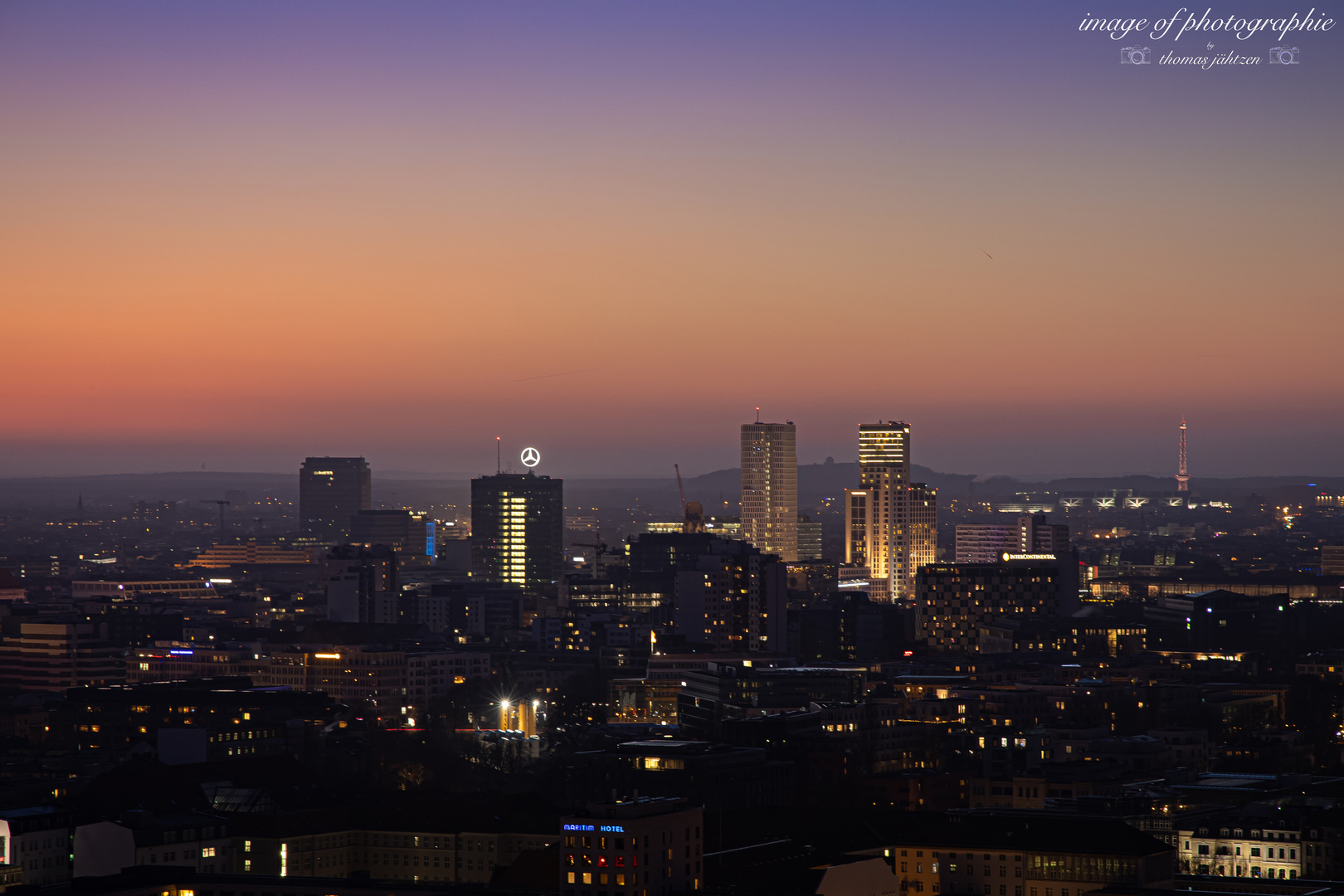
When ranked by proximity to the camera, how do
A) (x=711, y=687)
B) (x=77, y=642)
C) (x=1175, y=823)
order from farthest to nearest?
(x=77, y=642) < (x=711, y=687) < (x=1175, y=823)

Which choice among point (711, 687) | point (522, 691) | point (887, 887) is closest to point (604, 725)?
point (711, 687)

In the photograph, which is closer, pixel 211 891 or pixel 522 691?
pixel 211 891

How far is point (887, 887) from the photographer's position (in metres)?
80.4

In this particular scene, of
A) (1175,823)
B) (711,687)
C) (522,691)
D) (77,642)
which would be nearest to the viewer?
(1175,823)

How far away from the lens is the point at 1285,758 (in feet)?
422

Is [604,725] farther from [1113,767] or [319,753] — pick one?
[1113,767]

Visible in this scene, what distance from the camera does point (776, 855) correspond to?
3314 inches

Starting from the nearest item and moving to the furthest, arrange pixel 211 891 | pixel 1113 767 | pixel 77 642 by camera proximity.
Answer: pixel 211 891 → pixel 1113 767 → pixel 77 642

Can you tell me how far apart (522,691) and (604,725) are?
1100 inches

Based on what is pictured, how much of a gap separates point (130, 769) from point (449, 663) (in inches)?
2964

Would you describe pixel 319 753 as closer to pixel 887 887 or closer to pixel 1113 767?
pixel 1113 767

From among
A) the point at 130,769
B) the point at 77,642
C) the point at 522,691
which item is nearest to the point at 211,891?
the point at 130,769

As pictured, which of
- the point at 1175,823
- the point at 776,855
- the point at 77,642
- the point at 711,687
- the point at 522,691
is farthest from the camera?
the point at 77,642

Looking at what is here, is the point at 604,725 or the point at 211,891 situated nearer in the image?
the point at 211,891
